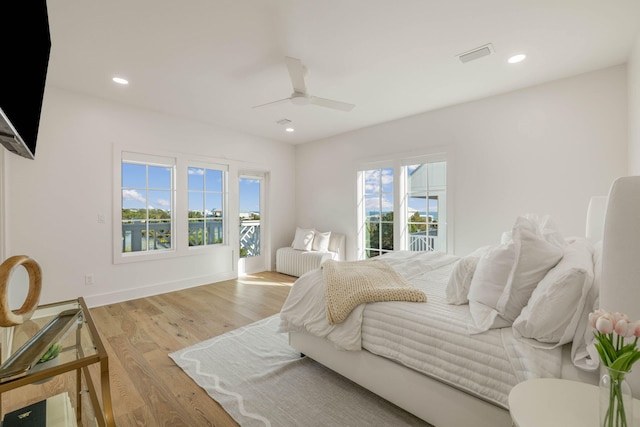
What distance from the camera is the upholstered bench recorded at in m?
4.91

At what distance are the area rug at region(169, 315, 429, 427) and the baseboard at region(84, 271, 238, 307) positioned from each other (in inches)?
77.3

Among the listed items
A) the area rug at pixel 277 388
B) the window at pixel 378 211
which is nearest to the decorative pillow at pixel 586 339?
the area rug at pixel 277 388

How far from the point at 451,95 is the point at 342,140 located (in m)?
2.11

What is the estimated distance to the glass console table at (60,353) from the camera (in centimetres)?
87

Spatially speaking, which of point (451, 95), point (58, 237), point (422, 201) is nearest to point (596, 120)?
point (451, 95)

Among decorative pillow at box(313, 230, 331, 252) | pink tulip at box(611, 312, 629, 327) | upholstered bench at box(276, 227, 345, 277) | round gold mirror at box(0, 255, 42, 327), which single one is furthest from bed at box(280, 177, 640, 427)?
decorative pillow at box(313, 230, 331, 252)

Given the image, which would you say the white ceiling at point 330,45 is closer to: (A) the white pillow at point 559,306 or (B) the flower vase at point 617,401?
(A) the white pillow at point 559,306

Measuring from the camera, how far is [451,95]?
3.44 meters

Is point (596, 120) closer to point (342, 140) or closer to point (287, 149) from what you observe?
point (342, 140)

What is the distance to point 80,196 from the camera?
3482 millimetres

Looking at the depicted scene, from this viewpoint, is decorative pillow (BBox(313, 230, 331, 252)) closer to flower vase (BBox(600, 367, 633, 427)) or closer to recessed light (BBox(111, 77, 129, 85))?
recessed light (BBox(111, 77, 129, 85))

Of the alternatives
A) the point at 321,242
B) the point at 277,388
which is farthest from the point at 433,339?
the point at 321,242

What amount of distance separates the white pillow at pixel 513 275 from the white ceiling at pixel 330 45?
1.64 meters

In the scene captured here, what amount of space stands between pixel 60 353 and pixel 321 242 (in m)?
4.19
